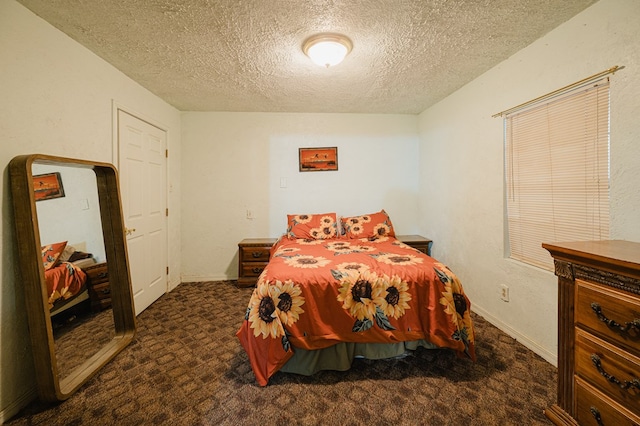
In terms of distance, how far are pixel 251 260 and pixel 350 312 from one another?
6.17 ft

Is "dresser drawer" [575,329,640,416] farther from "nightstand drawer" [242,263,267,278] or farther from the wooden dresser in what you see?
"nightstand drawer" [242,263,267,278]

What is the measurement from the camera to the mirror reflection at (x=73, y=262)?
1.52m

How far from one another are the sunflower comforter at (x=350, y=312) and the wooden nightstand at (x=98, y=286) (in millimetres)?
1248

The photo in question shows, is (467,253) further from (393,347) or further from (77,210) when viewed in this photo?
(77,210)

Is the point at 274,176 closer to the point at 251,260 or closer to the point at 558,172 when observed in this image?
the point at 251,260

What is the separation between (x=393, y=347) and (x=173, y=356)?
→ 5.28ft

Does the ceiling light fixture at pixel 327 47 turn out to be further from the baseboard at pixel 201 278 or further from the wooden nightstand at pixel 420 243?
the baseboard at pixel 201 278

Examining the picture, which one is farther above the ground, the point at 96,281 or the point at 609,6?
the point at 609,6

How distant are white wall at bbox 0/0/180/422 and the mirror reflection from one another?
13 cm

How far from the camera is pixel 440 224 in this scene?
10.3 ft

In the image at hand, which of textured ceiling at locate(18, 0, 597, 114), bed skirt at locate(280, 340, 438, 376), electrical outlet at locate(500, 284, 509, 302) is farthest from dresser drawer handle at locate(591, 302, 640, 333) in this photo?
textured ceiling at locate(18, 0, 597, 114)

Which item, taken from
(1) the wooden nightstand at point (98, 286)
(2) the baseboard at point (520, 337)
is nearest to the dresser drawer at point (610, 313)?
(2) the baseboard at point (520, 337)

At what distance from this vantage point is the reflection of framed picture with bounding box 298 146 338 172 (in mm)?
3543

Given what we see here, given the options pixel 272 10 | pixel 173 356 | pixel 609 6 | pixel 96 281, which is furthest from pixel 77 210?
pixel 609 6
